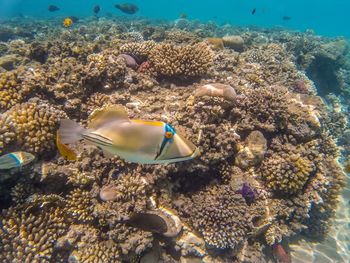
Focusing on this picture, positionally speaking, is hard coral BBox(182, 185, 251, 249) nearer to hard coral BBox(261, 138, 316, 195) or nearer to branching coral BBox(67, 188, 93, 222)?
hard coral BBox(261, 138, 316, 195)

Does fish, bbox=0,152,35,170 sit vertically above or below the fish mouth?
below

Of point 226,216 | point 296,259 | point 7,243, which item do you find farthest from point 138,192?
point 296,259

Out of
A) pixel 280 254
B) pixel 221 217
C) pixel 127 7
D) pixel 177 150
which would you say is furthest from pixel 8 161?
pixel 127 7

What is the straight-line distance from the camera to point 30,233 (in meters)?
3.73

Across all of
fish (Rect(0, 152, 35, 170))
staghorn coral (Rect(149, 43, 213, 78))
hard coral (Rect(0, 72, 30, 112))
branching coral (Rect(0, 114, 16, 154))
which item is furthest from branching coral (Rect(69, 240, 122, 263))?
staghorn coral (Rect(149, 43, 213, 78))

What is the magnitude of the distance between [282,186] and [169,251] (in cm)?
246

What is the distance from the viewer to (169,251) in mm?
4023

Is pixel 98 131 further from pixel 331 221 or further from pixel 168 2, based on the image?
pixel 168 2

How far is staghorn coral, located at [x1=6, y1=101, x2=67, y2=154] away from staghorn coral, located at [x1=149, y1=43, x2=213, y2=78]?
8.14 ft

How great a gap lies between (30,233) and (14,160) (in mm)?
1129

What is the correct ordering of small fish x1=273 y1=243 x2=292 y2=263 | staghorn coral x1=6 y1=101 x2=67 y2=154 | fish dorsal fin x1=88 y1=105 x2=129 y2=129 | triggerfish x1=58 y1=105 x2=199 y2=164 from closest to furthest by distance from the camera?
1. triggerfish x1=58 y1=105 x2=199 y2=164
2. fish dorsal fin x1=88 y1=105 x2=129 y2=129
3. staghorn coral x1=6 y1=101 x2=67 y2=154
4. small fish x1=273 y1=243 x2=292 y2=263

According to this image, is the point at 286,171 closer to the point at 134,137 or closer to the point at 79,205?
the point at 79,205

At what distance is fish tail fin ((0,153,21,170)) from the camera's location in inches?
136

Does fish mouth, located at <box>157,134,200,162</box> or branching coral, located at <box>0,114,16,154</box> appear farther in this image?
branching coral, located at <box>0,114,16,154</box>
